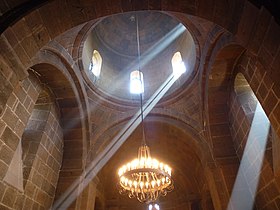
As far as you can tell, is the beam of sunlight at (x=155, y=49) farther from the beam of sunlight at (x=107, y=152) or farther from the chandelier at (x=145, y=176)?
the chandelier at (x=145, y=176)

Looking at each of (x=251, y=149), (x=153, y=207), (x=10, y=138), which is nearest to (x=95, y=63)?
(x=10, y=138)

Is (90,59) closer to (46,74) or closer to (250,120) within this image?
(46,74)

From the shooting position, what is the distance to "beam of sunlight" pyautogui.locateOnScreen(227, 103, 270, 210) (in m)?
5.33

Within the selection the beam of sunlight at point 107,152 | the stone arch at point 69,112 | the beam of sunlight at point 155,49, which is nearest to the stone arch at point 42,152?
the stone arch at point 69,112

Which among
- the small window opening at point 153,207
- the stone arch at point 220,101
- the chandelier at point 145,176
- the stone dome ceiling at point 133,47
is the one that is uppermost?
the stone dome ceiling at point 133,47

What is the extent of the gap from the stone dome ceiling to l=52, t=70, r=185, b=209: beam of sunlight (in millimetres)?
417

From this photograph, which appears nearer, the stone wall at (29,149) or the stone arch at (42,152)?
the stone wall at (29,149)

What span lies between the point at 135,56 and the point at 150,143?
4006 millimetres

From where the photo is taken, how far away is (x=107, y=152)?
8273 mm

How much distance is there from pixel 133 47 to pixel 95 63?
8.04ft

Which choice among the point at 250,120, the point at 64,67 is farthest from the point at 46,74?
the point at 250,120

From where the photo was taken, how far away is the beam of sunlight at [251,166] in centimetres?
533

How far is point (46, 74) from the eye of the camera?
6.02 m

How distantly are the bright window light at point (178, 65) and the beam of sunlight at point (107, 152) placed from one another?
0.69 ft
